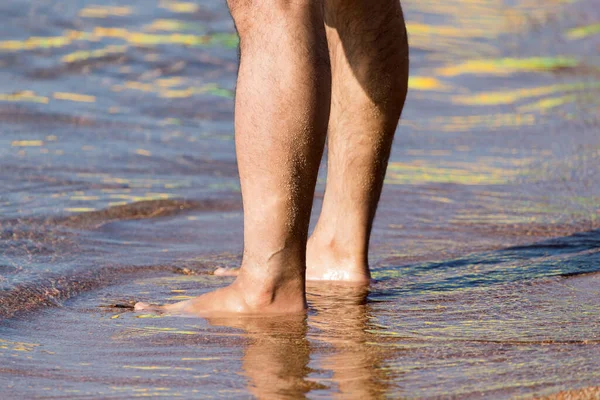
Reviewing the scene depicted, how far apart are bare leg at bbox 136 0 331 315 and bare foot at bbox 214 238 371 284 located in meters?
0.47

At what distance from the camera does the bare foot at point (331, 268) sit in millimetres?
2645

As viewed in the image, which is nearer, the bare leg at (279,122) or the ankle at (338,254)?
the bare leg at (279,122)

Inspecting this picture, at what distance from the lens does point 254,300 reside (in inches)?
87.1

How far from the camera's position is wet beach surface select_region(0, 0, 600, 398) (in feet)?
5.84

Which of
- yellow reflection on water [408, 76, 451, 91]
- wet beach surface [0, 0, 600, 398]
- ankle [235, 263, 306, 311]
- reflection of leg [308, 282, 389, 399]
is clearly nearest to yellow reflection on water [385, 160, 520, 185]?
wet beach surface [0, 0, 600, 398]

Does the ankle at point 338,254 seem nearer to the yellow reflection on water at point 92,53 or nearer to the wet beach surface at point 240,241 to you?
the wet beach surface at point 240,241

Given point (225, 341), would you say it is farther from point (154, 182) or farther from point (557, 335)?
point (154, 182)

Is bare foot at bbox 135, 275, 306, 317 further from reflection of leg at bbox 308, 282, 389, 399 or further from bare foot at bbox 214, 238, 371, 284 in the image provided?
bare foot at bbox 214, 238, 371, 284

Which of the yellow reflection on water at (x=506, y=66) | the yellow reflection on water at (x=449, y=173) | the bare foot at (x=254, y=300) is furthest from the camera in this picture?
the yellow reflection on water at (x=506, y=66)

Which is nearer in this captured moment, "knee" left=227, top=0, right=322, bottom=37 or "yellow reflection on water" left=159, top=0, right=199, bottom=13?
"knee" left=227, top=0, right=322, bottom=37

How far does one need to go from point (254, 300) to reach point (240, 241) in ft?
2.94

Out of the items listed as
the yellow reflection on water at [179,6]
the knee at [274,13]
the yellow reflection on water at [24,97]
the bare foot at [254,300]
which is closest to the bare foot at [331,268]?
the bare foot at [254,300]

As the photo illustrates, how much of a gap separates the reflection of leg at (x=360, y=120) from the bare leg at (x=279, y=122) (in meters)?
0.51

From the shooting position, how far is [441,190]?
3805 mm
